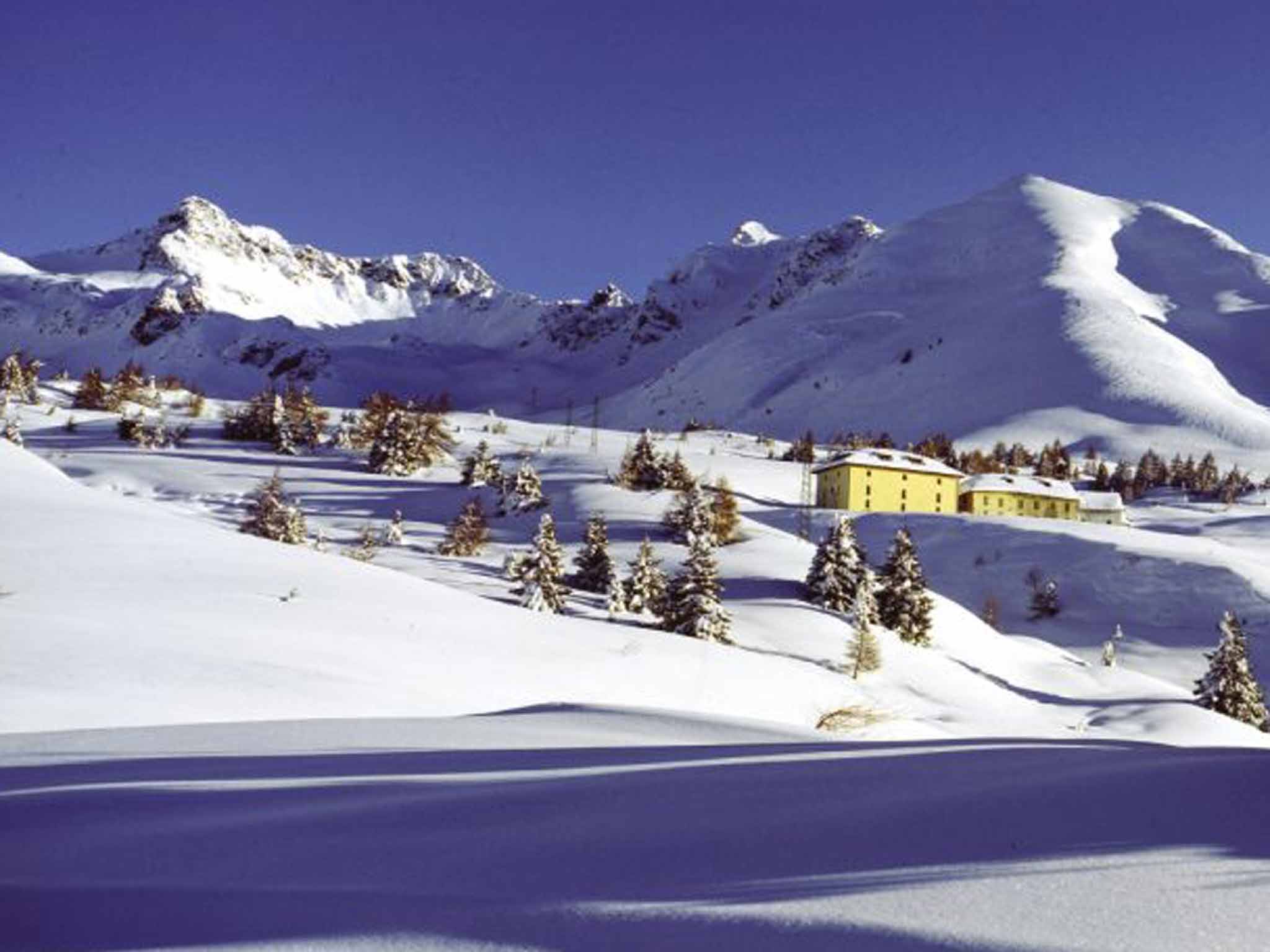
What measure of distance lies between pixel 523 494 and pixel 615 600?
23.3m

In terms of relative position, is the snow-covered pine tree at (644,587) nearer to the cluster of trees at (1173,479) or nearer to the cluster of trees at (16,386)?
the cluster of trees at (16,386)

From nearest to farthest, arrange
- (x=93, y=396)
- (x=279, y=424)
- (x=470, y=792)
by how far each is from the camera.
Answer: (x=470, y=792)
(x=279, y=424)
(x=93, y=396)

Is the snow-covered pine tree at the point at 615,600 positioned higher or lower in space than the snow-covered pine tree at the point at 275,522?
lower

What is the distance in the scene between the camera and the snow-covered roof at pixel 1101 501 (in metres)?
85.1

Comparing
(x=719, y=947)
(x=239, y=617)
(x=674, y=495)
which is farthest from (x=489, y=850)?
(x=674, y=495)

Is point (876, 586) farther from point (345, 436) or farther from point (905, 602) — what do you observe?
point (345, 436)

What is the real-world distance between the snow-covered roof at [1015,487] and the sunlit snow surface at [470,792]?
71.7 meters

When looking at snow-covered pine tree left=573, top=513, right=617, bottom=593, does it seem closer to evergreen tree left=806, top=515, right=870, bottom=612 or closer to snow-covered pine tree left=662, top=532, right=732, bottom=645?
snow-covered pine tree left=662, top=532, right=732, bottom=645

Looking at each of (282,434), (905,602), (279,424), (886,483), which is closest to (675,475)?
(886,483)

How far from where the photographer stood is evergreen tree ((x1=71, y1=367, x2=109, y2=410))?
295ft

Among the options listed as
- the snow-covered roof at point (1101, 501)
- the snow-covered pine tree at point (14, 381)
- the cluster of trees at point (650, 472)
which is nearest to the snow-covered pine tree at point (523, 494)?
the cluster of trees at point (650, 472)

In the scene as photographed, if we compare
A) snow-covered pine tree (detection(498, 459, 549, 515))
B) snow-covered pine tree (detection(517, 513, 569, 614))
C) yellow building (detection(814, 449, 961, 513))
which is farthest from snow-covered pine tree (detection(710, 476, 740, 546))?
yellow building (detection(814, 449, 961, 513))

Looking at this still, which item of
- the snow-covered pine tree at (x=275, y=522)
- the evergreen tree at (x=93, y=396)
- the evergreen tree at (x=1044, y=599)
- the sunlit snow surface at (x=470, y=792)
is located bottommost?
the evergreen tree at (x=1044, y=599)

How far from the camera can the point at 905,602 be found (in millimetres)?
39469
